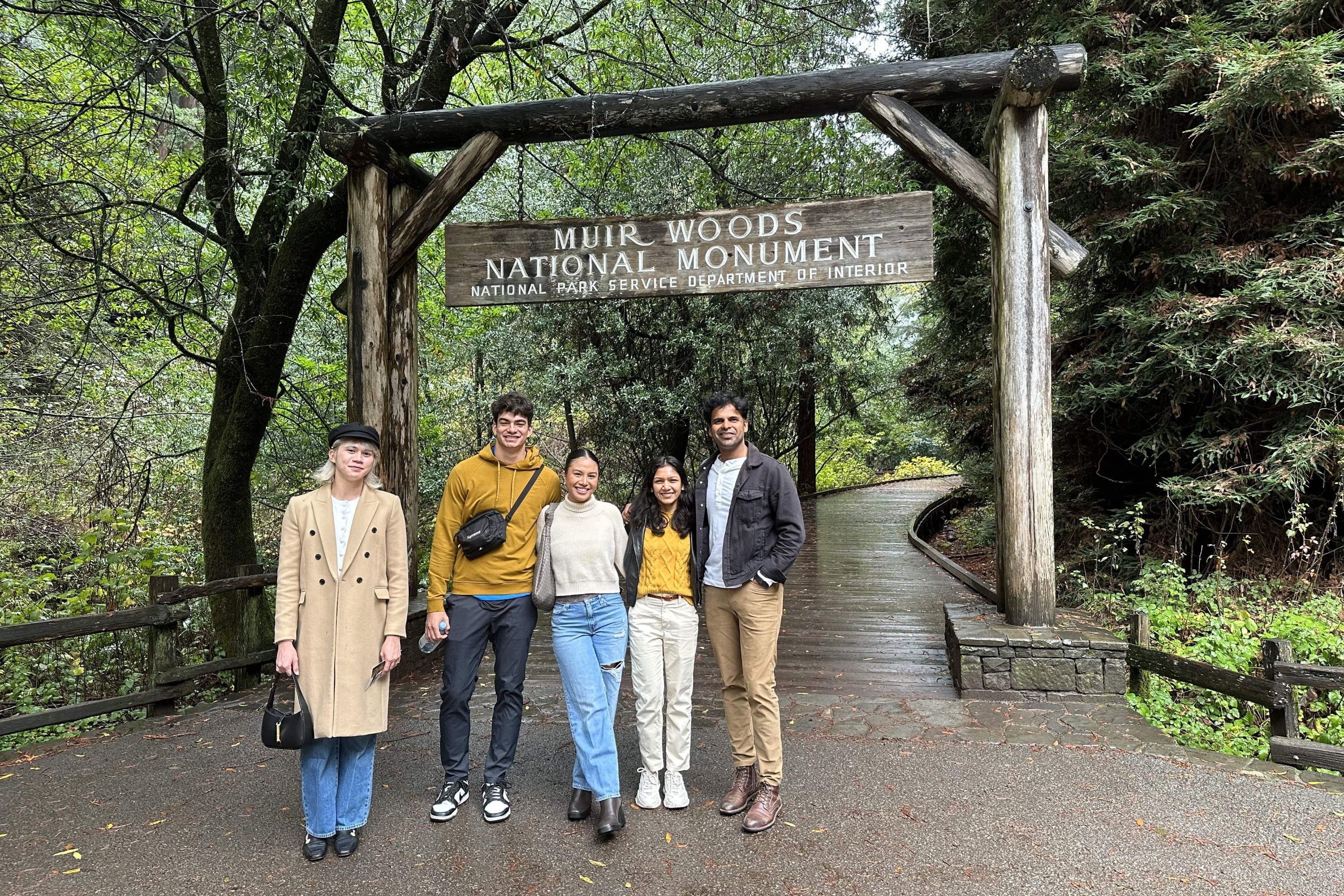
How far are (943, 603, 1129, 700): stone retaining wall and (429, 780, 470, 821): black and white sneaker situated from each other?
3.28 metres

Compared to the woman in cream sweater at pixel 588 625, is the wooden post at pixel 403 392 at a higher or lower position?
higher

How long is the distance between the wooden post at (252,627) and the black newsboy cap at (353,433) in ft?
11.5

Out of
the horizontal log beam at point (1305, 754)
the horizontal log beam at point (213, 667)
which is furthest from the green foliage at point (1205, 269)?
the horizontal log beam at point (213, 667)

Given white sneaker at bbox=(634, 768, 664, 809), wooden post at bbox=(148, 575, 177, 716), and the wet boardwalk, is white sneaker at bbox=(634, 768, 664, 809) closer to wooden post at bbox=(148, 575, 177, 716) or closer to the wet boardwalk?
the wet boardwalk

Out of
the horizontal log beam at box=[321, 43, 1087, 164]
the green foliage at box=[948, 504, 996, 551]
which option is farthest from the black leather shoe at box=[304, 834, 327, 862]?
the green foliage at box=[948, 504, 996, 551]

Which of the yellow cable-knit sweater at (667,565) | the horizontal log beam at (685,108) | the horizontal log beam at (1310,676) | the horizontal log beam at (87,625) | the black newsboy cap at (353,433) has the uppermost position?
the horizontal log beam at (685,108)

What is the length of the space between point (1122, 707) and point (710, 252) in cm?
395

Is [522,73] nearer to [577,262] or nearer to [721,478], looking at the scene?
[577,262]

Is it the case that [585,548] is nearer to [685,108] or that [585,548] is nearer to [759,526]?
[759,526]

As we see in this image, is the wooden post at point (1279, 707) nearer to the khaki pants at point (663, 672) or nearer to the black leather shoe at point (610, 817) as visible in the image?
the khaki pants at point (663, 672)

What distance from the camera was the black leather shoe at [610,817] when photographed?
3.40m

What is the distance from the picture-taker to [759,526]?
372 centimetres

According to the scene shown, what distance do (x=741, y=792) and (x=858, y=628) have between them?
4.29 meters

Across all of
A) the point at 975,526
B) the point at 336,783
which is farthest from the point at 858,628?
the point at 975,526
